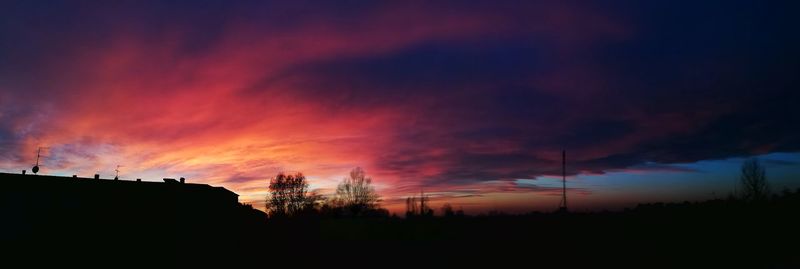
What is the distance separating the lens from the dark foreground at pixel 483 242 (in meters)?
24.9

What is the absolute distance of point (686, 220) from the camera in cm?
2714

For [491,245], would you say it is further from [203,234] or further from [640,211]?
[203,234]

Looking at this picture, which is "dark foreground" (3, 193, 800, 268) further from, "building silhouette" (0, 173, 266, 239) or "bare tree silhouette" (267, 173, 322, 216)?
"bare tree silhouette" (267, 173, 322, 216)

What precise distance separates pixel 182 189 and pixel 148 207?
19.5ft

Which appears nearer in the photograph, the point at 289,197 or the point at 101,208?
the point at 101,208

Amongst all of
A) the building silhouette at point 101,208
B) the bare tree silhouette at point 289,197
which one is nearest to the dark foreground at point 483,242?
the building silhouette at point 101,208

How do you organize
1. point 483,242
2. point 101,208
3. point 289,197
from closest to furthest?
point 483,242, point 101,208, point 289,197

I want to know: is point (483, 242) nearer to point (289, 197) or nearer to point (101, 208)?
point (101, 208)

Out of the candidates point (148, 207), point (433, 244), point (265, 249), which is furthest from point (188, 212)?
point (433, 244)

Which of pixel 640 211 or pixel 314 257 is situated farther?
pixel 314 257

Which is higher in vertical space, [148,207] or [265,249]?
[148,207]

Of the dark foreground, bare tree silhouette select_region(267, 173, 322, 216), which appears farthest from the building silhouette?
bare tree silhouette select_region(267, 173, 322, 216)

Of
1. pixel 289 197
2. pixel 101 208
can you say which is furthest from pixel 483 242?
pixel 289 197

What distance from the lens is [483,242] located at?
3469 cm
